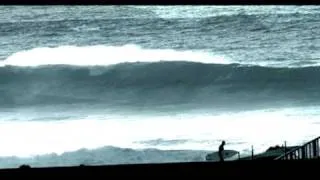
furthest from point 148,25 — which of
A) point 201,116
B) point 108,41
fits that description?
point 201,116

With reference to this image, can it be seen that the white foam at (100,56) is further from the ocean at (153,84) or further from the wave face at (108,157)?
the wave face at (108,157)

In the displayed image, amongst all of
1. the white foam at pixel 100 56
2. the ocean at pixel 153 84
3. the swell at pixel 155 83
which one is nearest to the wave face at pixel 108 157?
the ocean at pixel 153 84

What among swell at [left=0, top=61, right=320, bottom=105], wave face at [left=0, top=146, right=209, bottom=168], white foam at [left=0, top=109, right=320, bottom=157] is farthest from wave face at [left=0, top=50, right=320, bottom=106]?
wave face at [left=0, top=146, right=209, bottom=168]

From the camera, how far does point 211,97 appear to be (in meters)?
25.9

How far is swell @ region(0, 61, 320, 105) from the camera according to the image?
85.3 feet

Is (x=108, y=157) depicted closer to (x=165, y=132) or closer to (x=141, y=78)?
(x=165, y=132)

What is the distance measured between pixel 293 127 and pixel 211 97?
8.91 m

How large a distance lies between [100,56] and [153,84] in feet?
18.9

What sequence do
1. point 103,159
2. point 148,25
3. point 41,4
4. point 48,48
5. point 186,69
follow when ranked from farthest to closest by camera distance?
point 148,25, point 48,48, point 186,69, point 103,159, point 41,4

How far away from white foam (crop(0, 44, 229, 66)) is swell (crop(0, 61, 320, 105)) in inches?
19.1

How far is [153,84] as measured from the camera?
28.8 m

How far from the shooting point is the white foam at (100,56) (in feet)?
105

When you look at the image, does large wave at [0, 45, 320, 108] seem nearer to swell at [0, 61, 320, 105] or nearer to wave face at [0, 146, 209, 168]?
swell at [0, 61, 320, 105]
